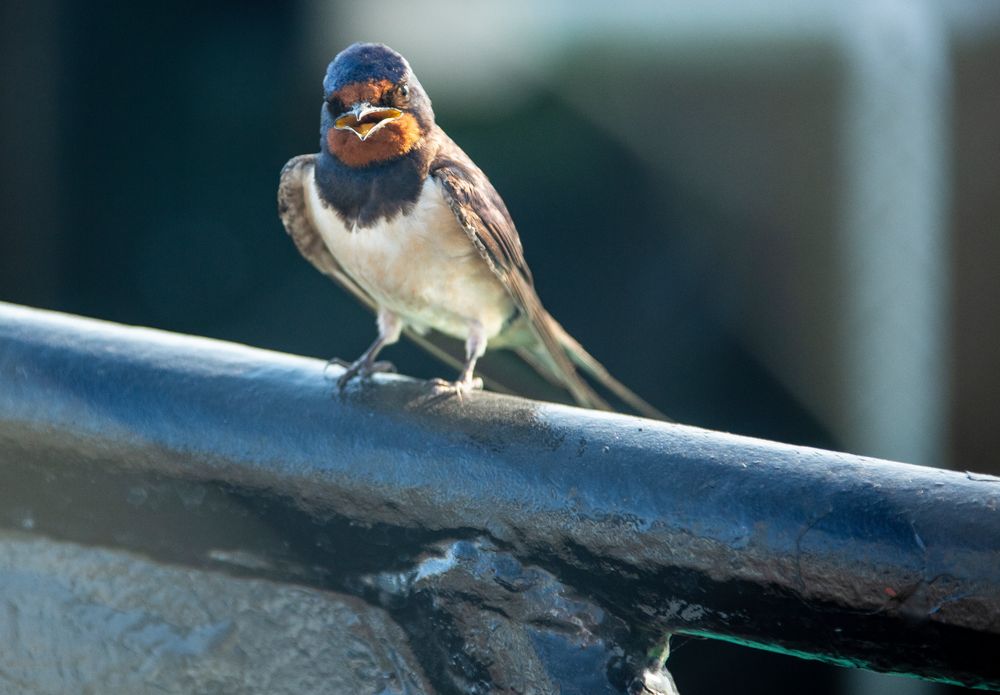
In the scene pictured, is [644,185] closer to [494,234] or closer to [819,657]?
[494,234]

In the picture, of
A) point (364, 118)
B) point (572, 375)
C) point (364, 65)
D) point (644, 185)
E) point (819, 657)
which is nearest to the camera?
point (819, 657)

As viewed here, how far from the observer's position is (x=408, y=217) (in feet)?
Answer: 6.27

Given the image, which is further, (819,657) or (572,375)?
(572,375)

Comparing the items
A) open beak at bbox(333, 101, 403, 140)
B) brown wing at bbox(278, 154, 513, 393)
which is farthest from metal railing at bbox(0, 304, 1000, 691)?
brown wing at bbox(278, 154, 513, 393)

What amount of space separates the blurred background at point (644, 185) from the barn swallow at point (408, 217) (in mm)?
2221

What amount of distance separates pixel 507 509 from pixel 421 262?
97cm

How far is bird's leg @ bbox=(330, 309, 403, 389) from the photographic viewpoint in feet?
4.39

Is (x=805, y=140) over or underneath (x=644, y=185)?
over

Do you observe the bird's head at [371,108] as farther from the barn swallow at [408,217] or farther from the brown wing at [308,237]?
the brown wing at [308,237]

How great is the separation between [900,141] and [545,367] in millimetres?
3218

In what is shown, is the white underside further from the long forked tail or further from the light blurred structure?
the light blurred structure

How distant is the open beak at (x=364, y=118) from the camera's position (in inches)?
67.3

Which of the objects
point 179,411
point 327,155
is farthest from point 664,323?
point 179,411

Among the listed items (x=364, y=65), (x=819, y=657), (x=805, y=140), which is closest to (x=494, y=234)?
(x=364, y=65)
